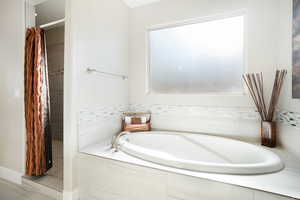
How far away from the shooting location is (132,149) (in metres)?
1.30

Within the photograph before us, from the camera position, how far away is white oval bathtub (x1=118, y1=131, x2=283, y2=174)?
0.99 metres

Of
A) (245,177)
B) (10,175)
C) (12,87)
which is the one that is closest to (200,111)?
(245,177)

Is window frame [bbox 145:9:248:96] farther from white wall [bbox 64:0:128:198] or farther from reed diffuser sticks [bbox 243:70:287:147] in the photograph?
white wall [bbox 64:0:128:198]

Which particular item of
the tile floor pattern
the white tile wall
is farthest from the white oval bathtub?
the white tile wall

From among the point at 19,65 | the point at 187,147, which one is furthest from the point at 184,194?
the point at 19,65

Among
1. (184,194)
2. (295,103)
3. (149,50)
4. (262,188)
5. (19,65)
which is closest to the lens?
(262,188)

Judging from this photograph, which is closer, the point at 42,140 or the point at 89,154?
the point at 89,154

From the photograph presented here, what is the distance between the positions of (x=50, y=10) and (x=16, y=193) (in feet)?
8.95

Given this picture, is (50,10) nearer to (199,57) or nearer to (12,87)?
(12,87)

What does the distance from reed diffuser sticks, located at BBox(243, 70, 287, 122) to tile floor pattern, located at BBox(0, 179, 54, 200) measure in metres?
2.41

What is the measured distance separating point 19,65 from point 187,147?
2.30 meters

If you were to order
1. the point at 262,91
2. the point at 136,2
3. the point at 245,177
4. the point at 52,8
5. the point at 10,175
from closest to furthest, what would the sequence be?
the point at 245,177 → the point at 262,91 → the point at 10,175 → the point at 136,2 → the point at 52,8

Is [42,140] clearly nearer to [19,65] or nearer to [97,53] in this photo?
[19,65]

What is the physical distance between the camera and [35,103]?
5.54ft
